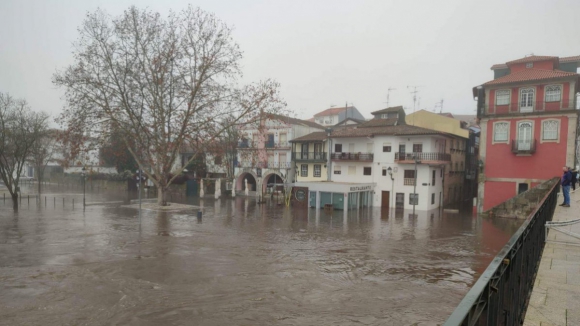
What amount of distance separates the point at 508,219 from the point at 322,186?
52.7 feet

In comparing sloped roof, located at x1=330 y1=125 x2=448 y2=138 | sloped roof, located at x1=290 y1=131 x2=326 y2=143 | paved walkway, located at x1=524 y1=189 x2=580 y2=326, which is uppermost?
sloped roof, located at x1=330 y1=125 x2=448 y2=138

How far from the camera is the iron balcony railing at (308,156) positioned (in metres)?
44.3

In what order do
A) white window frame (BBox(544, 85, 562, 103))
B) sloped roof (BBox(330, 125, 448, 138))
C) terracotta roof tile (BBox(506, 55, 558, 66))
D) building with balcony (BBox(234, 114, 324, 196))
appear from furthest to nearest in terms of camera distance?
building with balcony (BBox(234, 114, 324, 196)) < sloped roof (BBox(330, 125, 448, 138)) < terracotta roof tile (BBox(506, 55, 558, 66)) < white window frame (BBox(544, 85, 562, 103))

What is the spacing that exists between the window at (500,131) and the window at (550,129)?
258 cm

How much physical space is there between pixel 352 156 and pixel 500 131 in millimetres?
14095

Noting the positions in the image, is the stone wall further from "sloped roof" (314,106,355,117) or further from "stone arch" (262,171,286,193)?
"sloped roof" (314,106,355,117)

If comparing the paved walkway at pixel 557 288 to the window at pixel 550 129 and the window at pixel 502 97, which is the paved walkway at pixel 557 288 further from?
the window at pixel 502 97

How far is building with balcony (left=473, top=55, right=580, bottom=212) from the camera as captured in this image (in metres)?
30.2

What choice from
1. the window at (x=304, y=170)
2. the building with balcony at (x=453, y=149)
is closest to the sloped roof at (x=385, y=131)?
the building with balcony at (x=453, y=149)

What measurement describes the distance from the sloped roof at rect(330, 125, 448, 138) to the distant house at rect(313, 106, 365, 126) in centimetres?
3308

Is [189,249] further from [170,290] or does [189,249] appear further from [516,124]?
[516,124]

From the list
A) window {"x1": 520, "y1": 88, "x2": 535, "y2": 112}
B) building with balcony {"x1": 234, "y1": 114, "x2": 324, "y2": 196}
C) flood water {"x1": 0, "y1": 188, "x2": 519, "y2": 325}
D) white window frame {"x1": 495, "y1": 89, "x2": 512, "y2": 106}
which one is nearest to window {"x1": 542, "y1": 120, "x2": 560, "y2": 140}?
window {"x1": 520, "y1": 88, "x2": 535, "y2": 112}

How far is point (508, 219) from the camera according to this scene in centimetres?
2995

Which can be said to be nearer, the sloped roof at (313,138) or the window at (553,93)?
the window at (553,93)
